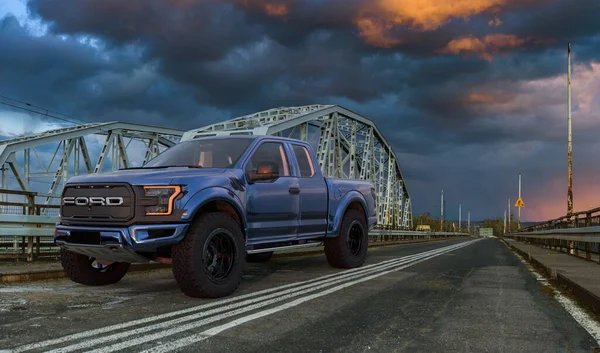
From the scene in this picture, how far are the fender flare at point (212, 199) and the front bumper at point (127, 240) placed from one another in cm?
20

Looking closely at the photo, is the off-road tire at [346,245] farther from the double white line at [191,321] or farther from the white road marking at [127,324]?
the white road marking at [127,324]

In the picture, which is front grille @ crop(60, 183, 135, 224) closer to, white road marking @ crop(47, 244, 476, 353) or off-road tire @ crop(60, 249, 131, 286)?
off-road tire @ crop(60, 249, 131, 286)

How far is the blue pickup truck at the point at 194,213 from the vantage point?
554cm

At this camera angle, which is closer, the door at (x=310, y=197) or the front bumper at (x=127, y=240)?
the front bumper at (x=127, y=240)

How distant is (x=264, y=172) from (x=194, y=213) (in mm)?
1184

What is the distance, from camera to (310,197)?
8.00 m

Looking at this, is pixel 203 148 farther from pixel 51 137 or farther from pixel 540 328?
pixel 51 137

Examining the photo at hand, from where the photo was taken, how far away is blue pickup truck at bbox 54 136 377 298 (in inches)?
218

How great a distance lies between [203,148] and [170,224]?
2156 millimetres

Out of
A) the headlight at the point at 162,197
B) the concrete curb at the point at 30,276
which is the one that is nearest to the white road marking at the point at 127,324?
the headlight at the point at 162,197

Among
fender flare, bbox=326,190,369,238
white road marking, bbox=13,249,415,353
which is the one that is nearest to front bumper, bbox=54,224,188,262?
white road marking, bbox=13,249,415,353

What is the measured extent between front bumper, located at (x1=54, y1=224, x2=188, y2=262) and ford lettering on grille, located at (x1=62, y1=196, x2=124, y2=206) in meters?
0.29

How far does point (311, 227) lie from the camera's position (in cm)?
801

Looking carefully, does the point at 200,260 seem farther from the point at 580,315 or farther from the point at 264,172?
the point at 580,315
